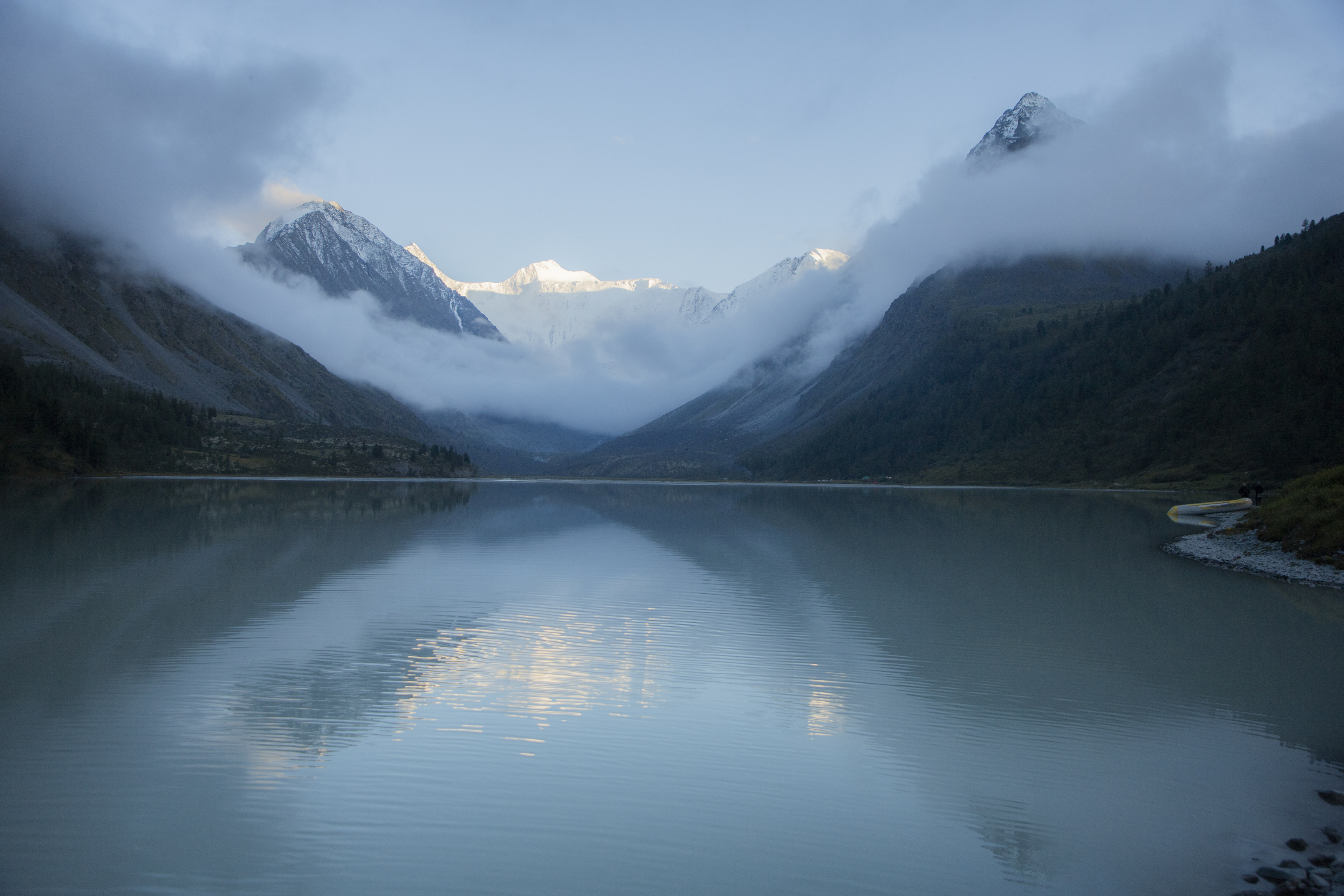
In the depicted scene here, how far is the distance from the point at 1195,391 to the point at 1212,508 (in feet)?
281

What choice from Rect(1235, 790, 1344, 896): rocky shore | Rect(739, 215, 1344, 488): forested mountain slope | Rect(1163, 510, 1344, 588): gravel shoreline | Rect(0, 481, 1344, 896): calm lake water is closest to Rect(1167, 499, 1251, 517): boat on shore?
Rect(1163, 510, 1344, 588): gravel shoreline

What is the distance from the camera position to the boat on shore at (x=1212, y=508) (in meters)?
66.9

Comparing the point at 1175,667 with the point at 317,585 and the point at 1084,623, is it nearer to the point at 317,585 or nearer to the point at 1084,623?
the point at 1084,623

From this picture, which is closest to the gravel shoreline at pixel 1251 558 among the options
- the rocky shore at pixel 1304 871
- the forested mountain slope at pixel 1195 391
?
the rocky shore at pixel 1304 871

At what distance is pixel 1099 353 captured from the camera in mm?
180875

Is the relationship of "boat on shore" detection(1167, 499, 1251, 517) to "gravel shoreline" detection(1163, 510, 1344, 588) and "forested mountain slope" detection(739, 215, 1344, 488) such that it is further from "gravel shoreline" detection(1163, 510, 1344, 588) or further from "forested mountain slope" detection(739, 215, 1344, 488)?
"forested mountain slope" detection(739, 215, 1344, 488)

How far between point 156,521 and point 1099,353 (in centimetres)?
17496

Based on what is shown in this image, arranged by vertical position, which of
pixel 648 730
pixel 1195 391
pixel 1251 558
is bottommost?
pixel 648 730

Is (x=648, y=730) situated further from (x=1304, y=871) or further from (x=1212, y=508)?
(x=1212, y=508)

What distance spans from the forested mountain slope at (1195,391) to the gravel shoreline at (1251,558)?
227ft

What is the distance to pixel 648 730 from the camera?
49.4 feet

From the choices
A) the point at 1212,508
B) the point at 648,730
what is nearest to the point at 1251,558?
the point at 1212,508

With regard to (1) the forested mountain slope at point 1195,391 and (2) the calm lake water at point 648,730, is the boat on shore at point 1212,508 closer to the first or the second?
(2) the calm lake water at point 648,730

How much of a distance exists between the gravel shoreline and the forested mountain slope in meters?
69.2
